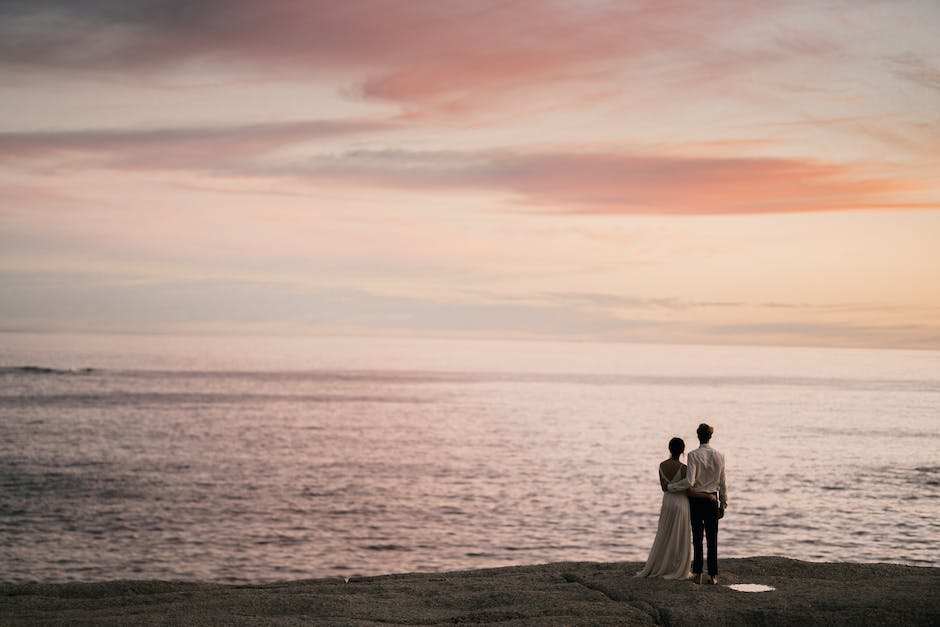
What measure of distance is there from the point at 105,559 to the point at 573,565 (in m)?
22.4

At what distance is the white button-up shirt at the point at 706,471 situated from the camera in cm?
1719

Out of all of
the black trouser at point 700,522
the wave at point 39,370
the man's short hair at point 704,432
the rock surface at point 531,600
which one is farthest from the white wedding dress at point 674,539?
the wave at point 39,370

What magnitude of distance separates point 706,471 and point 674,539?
1.49 meters

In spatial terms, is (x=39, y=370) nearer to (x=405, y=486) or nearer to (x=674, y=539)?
(x=405, y=486)

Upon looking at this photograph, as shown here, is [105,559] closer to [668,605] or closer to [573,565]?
[573,565]

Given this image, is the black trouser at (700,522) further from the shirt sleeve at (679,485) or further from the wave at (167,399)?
the wave at (167,399)

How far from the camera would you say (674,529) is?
17.5m

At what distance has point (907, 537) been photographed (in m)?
37.1

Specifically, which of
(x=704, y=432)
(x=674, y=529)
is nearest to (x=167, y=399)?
(x=674, y=529)

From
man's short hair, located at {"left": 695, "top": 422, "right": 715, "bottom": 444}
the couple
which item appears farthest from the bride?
man's short hair, located at {"left": 695, "top": 422, "right": 715, "bottom": 444}

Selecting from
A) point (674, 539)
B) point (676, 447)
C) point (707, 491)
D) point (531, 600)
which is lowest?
point (531, 600)

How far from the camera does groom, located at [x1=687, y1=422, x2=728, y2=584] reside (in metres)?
17.1

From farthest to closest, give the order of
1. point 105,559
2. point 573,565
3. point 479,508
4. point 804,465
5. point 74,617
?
point 804,465 < point 479,508 < point 105,559 < point 573,565 < point 74,617

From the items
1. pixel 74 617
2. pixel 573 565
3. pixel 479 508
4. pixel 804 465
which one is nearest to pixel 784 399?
pixel 804 465
